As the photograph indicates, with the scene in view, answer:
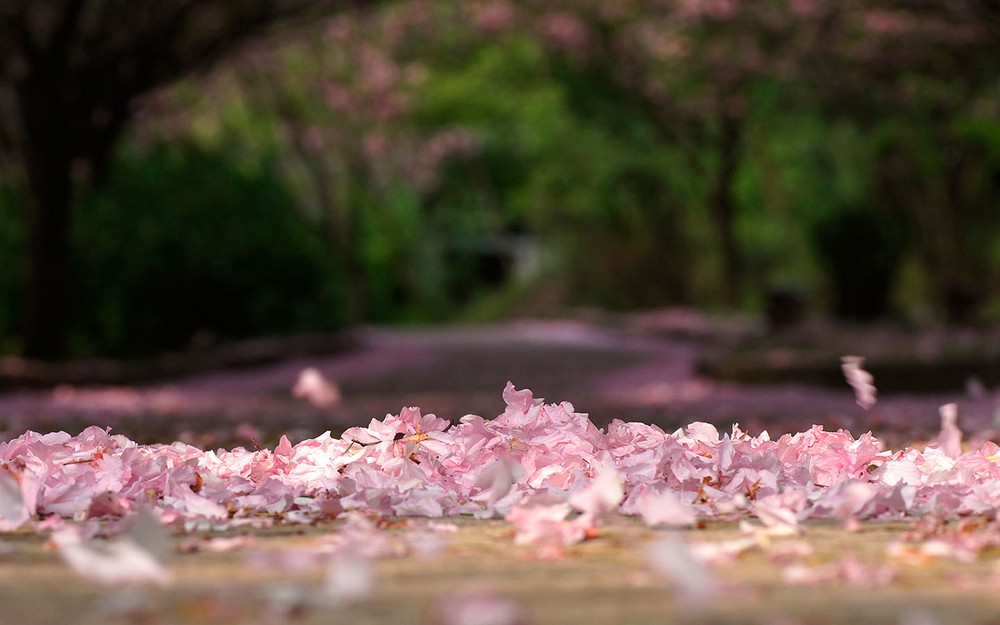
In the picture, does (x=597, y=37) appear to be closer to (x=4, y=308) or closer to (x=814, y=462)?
(x=4, y=308)

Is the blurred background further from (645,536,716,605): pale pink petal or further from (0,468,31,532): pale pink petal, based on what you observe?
(645,536,716,605): pale pink petal

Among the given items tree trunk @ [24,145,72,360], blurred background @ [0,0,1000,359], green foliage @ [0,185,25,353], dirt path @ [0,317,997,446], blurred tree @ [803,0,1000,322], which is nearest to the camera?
dirt path @ [0,317,997,446]

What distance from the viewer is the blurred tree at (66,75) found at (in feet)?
40.3

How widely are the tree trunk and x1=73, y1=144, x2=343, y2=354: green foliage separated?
1.57 meters

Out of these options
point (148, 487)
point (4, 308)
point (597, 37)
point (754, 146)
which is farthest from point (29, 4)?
point (754, 146)

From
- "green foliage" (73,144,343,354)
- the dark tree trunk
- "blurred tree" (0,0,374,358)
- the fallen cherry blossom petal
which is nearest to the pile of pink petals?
the fallen cherry blossom petal

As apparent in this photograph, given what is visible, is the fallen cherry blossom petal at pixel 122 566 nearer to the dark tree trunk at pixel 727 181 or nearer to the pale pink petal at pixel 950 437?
the pale pink petal at pixel 950 437

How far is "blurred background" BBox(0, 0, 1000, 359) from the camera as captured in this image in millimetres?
13281

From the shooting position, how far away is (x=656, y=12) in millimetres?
21922

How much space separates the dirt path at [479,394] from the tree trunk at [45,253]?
1067 mm

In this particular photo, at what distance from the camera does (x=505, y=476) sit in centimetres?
321

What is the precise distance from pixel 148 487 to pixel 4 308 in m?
11.1

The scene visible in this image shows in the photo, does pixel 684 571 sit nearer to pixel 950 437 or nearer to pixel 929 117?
pixel 950 437

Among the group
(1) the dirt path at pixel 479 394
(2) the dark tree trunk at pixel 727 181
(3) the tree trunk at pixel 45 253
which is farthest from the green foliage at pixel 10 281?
(2) the dark tree trunk at pixel 727 181
